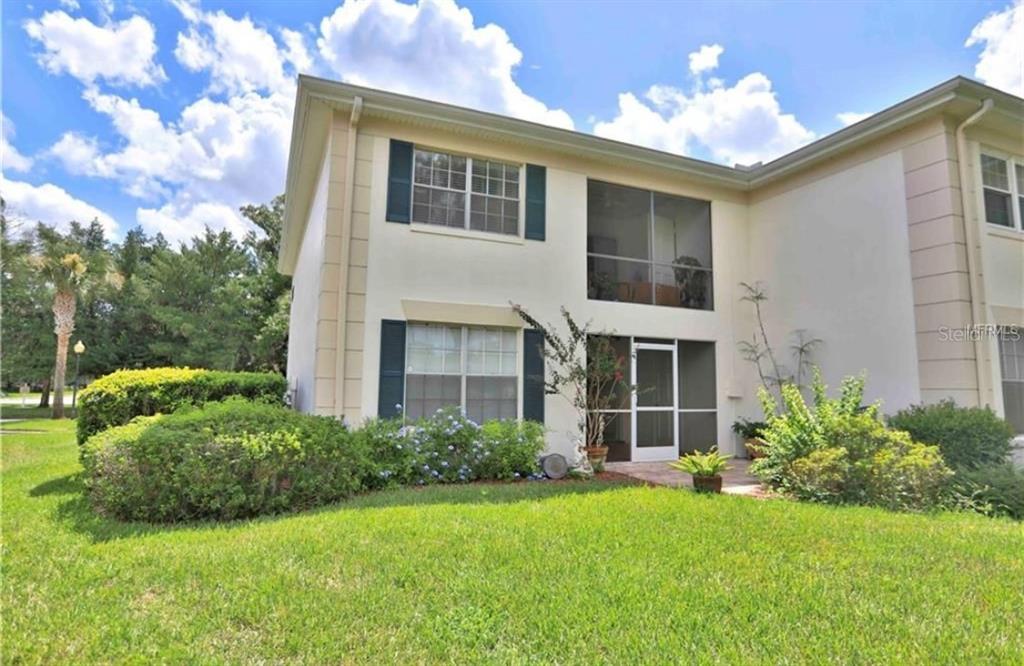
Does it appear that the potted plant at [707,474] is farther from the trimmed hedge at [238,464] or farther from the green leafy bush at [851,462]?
the trimmed hedge at [238,464]

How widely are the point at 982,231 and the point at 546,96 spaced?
856cm

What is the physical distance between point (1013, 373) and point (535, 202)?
8755 millimetres

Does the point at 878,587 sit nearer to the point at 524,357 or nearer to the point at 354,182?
the point at 524,357

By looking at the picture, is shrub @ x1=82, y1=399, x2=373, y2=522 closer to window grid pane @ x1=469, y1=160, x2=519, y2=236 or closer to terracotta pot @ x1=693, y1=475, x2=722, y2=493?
terracotta pot @ x1=693, y1=475, x2=722, y2=493

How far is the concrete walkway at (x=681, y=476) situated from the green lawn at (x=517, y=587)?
2.01 meters

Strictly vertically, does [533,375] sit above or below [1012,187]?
below

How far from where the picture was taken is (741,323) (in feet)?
38.0

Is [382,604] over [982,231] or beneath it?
beneath

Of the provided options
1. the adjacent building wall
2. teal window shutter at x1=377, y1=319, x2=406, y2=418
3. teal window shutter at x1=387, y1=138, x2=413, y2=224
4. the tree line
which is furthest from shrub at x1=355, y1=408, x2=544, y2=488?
the tree line

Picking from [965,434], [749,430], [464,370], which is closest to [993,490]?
[965,434]

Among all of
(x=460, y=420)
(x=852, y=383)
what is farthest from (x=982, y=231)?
(x=460, y=420)

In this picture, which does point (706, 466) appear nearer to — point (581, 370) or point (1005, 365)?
point (581, 370)

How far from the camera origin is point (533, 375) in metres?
9.46

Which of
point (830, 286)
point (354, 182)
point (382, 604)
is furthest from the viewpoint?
point (830, 286)
